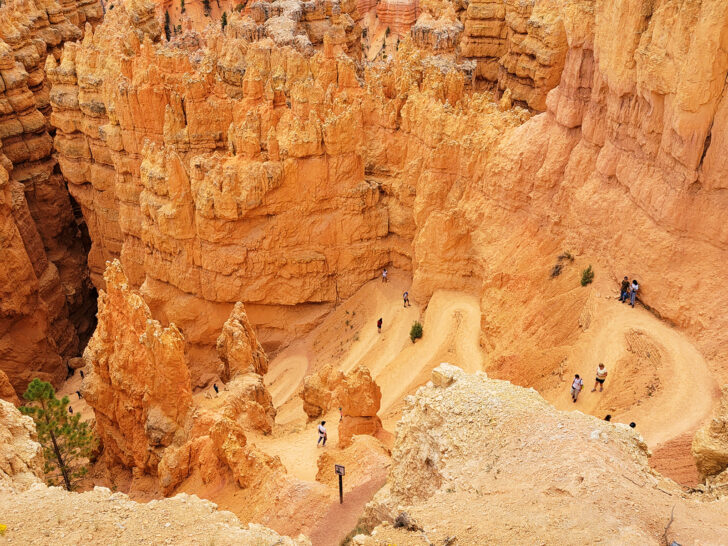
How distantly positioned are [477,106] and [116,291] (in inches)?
642

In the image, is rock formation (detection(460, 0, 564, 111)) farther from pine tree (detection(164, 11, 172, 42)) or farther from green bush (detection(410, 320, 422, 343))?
pine tree (detection(164, 11, 172, 42))

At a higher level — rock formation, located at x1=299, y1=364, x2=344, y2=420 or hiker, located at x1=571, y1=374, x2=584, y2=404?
hiker, located at x1=571, y1=374, x2=584, y2=404

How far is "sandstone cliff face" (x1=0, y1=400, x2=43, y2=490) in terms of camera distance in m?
13.9

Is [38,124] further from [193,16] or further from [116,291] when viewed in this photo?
[193,16]

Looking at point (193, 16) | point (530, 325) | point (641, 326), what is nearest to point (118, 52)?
point (530, 325)

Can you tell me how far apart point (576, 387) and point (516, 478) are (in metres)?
8.04

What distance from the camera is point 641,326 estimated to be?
19938 mm

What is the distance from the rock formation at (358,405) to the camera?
21.4 meters

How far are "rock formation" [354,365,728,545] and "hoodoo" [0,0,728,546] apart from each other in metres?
0.06

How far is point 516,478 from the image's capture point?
12.1m

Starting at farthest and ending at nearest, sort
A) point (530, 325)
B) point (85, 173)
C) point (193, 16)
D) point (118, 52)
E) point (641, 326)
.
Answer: point (193, 16)
point (85, 173)
point (118, 52)
point (530, 325)
point (641, 326)

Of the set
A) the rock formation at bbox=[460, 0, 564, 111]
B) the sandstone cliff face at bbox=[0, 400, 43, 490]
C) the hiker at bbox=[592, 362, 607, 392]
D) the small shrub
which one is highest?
the rock formation at bbox=[460, 0, 564, 111]

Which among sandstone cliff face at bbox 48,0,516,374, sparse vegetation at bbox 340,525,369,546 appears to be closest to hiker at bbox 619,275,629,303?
sandstone cliff face at bbox 48,0,516,374

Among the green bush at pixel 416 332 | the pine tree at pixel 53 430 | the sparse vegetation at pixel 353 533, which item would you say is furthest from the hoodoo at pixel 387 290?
the green bush at pixel 416 332
